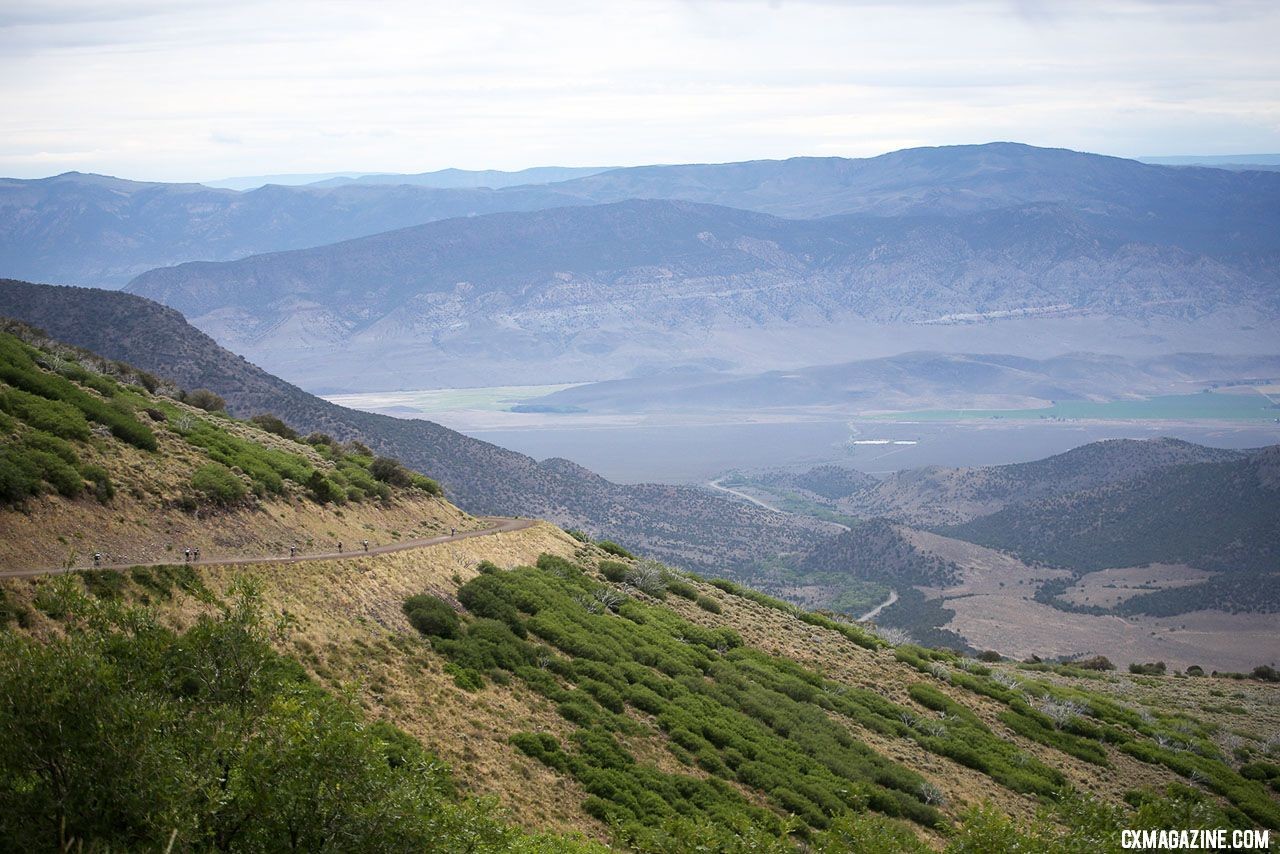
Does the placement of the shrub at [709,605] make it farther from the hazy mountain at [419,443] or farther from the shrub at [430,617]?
the hazy mountain at [419,443]

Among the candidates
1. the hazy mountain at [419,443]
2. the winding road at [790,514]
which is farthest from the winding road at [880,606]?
the hazy mountain at [419,443]

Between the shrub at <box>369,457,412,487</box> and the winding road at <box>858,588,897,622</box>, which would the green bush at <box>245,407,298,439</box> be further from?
the winding road at <box>858,588,897,622</box>

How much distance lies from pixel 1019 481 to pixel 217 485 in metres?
134

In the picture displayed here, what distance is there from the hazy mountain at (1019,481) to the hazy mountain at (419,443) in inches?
1088

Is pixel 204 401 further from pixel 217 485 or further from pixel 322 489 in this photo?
pixel 217 485

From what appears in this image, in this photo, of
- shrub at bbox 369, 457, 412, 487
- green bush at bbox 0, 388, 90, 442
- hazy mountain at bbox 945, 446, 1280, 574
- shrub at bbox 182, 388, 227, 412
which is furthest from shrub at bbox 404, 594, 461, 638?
hazy mountain at bbox 945, 446, 1280, 574

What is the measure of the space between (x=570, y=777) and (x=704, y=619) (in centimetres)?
1539

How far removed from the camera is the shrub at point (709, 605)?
3928 cm

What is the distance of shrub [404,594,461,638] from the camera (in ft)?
84.4

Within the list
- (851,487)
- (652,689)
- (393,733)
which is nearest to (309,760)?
(393,733)

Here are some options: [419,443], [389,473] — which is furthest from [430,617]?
[419,443]

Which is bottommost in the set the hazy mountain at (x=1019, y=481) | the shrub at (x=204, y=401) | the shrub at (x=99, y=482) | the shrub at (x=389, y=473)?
the hazy mountain at (x=1019, y=481)

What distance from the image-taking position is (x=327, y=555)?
1050 inches

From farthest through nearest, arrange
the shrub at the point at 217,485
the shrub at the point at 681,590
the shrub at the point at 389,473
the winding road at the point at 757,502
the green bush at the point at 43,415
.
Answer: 1. the winding road at the point at 757,502
2. the shrub at the point at 681,590
3. the shrub at the point at 389,473
4. the shrub at the point at 217,485
5. the green bush at the point at 43,415
